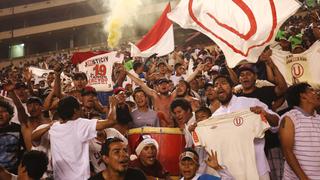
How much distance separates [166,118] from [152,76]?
278 centimetres

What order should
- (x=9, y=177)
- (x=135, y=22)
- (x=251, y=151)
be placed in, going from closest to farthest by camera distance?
1. (x=9, y=177)
2. (x=251, y=151)
3. (x=135, y=22)

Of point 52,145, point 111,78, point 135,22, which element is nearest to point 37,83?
point 111,78

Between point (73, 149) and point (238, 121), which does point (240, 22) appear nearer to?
point (238, 121)

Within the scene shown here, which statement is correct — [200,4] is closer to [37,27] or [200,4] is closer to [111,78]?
[111,78]

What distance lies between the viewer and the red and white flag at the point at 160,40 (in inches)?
348

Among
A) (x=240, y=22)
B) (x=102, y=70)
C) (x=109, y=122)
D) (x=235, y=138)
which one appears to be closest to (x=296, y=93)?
(x=235, y=138)

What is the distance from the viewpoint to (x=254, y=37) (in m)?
5.71

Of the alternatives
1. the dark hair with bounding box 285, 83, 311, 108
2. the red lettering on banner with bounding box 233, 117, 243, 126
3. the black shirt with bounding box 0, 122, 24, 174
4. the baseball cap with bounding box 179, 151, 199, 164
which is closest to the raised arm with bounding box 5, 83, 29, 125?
the black shirt with bounding box 0, 122, 24, 174

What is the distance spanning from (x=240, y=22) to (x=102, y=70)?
3914 mm

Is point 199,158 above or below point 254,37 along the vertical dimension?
below

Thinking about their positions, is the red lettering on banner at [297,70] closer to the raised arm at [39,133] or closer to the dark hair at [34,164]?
the raised arm at [39,133]

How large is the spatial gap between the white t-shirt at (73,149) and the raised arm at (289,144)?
2.03 meters

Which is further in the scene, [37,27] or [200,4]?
[37,27]

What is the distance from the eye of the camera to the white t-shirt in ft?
16.4
